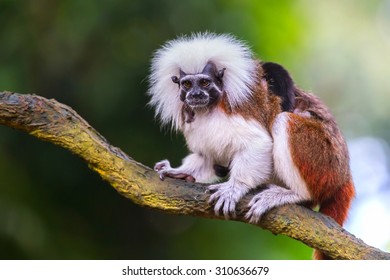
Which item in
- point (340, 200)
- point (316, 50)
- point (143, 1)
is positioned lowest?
point (340, 200)

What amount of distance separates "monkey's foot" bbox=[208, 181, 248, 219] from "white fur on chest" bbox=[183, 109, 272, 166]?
273 mm

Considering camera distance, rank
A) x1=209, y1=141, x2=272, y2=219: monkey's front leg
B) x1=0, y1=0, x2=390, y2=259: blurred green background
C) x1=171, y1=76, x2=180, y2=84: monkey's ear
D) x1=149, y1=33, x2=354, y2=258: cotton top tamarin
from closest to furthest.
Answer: x1=209, y1=141, x2=272, y2=219: monkey's front leg < x1=149, y1=33, x2=354, y2=258: cotton top tamarin < x1=171, y1=76, x2=180, y2=84: monkey's ear < x1=0, y1=0, x2=390, y2=259: blurred green background

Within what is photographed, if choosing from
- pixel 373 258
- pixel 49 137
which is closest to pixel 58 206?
pixel 49 137

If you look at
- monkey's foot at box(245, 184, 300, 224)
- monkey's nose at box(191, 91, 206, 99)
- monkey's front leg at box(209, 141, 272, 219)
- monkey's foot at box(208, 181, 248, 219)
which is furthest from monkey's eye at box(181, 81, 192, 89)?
monkey's foot at box(245, 184, 300, 224)

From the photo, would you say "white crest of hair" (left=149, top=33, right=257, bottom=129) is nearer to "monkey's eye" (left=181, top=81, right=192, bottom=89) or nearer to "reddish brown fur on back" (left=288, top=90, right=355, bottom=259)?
"monkey's eye" (left=181, top=81, right=192, bottom=89)

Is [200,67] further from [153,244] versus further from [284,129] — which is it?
[153,244]

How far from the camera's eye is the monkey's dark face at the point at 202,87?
3779 millimetres

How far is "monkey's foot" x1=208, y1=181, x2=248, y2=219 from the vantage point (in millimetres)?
3576

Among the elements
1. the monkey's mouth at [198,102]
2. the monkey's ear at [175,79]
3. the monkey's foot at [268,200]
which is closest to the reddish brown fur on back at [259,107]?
the monkey's mouth at [198,102]

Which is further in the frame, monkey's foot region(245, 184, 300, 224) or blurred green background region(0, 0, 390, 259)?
blurred green background region(0, 0, 390, 259)

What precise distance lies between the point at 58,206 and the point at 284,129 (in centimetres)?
320

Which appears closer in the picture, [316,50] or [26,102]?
[26,102]

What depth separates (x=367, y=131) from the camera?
22.6 ft

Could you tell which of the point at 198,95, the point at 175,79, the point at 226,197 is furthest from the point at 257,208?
the point at 175,79
